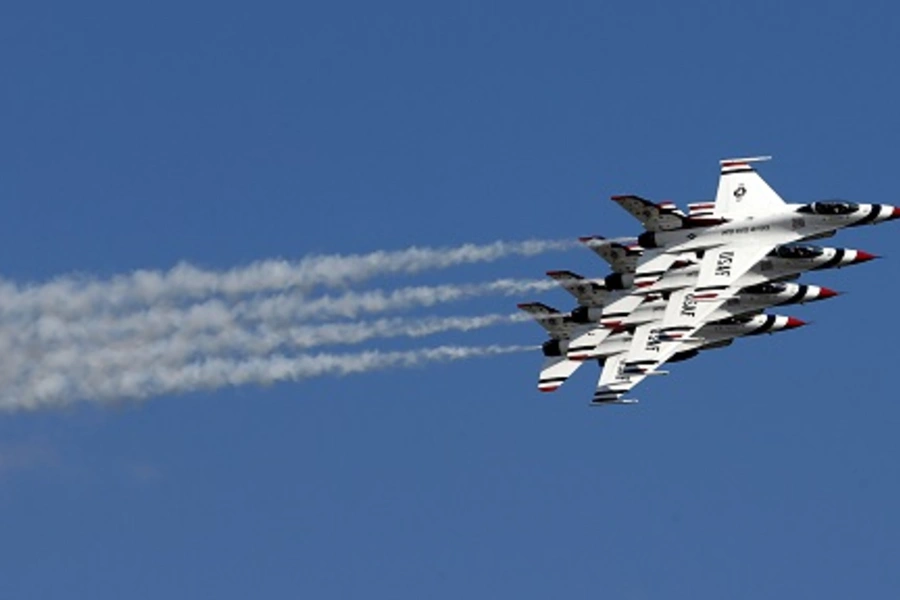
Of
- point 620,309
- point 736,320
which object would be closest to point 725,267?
point 736,320

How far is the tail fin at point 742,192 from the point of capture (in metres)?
170

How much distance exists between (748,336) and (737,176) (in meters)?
7.57

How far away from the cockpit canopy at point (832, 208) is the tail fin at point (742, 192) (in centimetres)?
252

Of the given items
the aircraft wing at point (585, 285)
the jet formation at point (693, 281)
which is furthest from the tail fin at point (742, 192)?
the aircraft wing at point (585, 285)

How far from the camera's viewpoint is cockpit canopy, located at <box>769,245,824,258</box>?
168 m

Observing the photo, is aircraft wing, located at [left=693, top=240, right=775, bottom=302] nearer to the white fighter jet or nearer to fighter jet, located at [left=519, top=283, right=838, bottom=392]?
the white fighter jet

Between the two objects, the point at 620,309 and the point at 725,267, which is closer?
the point at 725,267

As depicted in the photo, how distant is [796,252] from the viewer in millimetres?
168625

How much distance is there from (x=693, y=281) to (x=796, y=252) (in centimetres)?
509

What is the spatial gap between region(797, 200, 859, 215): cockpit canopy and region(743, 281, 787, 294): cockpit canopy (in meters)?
4.07

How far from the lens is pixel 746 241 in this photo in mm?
166875

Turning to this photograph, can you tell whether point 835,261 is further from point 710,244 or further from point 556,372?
point 556,372

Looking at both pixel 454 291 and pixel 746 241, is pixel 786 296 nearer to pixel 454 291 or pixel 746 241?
pixel 746 241

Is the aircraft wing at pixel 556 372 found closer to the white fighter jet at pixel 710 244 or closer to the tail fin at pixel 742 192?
the white fighter jet at pixel 710 244
